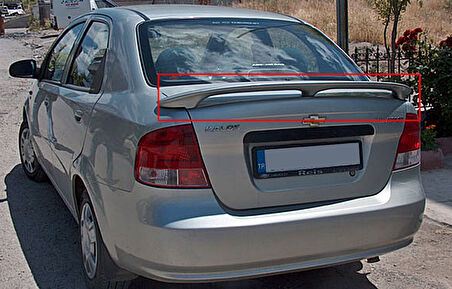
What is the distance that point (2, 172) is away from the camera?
6039 mm

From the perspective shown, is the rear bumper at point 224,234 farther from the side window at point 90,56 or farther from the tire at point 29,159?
the tire at point 29,159

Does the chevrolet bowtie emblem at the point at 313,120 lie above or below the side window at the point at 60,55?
below

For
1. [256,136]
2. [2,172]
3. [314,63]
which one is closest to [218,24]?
[314,63]

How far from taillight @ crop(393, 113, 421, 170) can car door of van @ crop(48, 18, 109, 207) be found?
1.78 metres

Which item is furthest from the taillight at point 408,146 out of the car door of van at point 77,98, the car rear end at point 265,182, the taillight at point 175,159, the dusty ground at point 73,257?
the car door of van at point 77,98

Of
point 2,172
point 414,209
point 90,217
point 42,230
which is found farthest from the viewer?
point 2,172

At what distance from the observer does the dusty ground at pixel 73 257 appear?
355 centimetres

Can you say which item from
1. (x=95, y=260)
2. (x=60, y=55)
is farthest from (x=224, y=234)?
(x=60, y=55)

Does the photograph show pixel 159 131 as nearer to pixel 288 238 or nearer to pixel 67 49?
pixel 288 238

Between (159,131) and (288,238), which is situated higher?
(159,131)

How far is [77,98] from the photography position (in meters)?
3.65

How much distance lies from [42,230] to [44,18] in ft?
127

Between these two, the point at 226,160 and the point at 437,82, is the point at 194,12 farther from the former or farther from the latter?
the point at 437,82

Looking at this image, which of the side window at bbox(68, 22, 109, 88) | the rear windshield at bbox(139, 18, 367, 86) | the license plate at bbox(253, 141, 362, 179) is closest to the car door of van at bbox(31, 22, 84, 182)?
the side window at bbox(68, 22, 109, 88)
